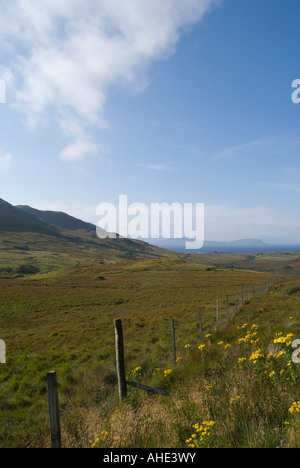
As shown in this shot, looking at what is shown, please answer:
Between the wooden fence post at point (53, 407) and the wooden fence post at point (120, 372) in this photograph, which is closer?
the wooden fence post at point (53, 407)

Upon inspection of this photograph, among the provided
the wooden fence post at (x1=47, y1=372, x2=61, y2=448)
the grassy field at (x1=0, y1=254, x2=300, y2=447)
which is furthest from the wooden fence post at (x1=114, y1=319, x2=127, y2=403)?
the wooden fence post at (x1=47, y1=372, x2=61, y2=448)

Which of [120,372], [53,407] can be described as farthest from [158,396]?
[53,407]

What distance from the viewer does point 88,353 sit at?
13242 millimetres

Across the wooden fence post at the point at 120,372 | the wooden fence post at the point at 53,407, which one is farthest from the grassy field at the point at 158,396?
→ the wooden fence post at the point at 53,407

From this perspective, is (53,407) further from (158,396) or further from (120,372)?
(158,396)

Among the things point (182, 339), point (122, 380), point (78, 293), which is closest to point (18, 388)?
point (122, 380)

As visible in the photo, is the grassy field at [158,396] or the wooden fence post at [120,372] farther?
the wooden fence post at [120,372]

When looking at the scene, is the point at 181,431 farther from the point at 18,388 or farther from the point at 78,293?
the point at 78,293

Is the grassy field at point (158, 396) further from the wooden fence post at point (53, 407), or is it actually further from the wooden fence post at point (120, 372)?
the wooden fence post at point (53, 407)

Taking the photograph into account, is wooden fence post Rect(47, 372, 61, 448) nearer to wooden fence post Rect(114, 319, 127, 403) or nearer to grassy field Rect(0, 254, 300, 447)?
grassy field Rect(0, 254, 300, 447)

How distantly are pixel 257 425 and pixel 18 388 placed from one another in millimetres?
9216

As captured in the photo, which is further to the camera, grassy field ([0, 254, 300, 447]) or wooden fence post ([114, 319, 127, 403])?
wooden fence post ([114, 319, 127, 403])

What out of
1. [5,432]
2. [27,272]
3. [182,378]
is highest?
[182,378]

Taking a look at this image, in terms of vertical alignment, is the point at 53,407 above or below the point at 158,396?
above
